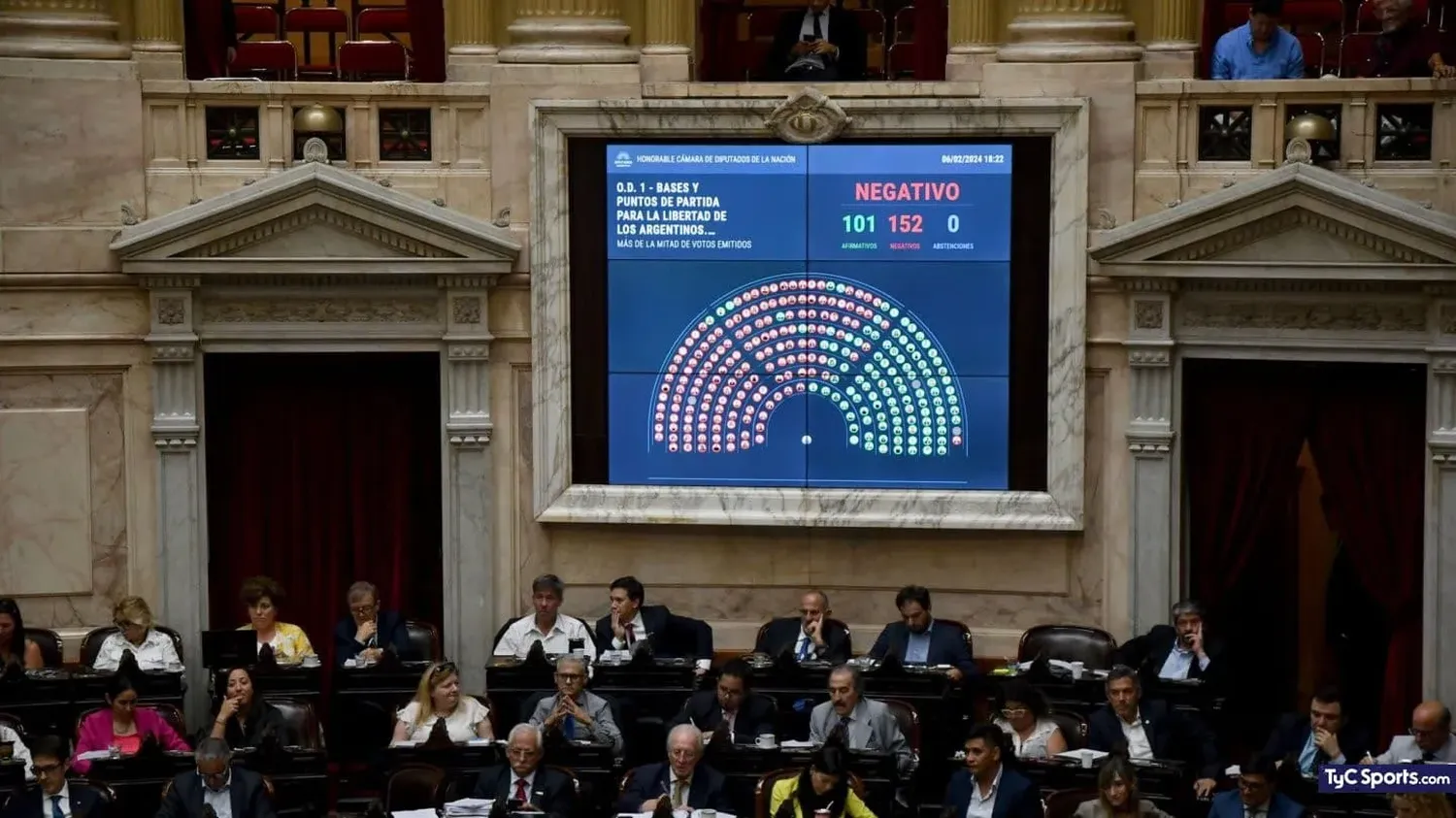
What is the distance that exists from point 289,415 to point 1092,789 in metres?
5.92

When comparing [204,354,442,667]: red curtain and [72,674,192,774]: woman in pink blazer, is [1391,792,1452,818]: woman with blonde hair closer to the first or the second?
[72,674,192,774]: woman in pink blazer

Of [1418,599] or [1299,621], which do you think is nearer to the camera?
[1418,599]

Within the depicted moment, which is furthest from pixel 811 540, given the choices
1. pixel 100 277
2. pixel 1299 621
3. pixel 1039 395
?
pixel 100 277

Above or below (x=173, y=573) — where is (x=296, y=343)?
above

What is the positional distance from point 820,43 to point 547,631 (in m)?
3.89

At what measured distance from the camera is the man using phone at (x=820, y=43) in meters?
17.1

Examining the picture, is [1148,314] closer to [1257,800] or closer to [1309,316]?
[1309,316]

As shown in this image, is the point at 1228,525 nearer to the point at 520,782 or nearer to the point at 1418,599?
the point at 1418,599

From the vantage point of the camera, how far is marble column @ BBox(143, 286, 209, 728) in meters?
Answer: 17.0

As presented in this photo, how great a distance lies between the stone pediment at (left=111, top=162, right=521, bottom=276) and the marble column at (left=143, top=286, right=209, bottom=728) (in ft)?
0.96

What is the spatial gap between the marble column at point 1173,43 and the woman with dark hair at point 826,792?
500cm

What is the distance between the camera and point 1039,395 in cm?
1681

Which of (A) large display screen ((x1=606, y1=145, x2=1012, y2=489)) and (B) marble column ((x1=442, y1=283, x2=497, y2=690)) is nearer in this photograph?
(A) large display screen ((x1=606, y1=145, x2=1012, y2=489))

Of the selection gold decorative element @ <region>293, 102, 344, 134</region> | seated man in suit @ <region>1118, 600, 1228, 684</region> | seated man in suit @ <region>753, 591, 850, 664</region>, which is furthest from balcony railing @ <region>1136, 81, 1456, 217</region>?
gold decorative element @ <region>293, 102, 344, 134</region>
